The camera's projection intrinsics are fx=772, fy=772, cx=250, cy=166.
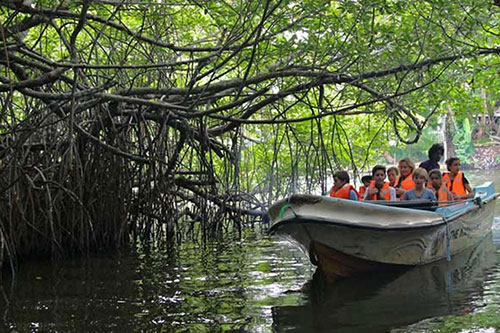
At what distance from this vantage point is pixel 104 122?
842 centimetres

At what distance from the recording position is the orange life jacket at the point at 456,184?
9469 mm

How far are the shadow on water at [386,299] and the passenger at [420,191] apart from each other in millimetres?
732

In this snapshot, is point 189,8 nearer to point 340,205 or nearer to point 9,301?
point 340,205

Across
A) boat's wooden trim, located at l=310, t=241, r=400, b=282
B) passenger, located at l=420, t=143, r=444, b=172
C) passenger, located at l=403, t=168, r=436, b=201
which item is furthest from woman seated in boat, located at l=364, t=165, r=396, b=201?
passenger, located at l=420, t=143, r=444, b=172

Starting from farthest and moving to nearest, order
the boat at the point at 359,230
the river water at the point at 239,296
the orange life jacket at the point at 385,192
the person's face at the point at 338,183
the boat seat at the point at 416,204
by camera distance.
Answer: the orange life jacket at the point at 385,192 < the person's face at the point at 338,183 < the boat seat at the point at 416,204 < the boat at the point at 359,230 < the river water at the point at 239,296

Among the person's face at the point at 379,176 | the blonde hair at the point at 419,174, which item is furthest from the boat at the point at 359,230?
the person's face at the point at 379,176

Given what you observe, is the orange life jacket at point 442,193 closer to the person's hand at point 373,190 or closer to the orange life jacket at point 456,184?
the orange life jacket at point 456,184

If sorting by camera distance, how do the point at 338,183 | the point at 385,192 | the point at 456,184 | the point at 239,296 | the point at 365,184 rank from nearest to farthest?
the point at 239,296, the point at 338,183, the point at 385,192, the point at 365,184, the point at 456,184

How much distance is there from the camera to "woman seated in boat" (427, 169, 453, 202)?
888 centimetres

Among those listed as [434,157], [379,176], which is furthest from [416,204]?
[434,157]

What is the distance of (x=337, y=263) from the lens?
7.22 m

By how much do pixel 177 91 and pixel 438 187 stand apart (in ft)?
11.4

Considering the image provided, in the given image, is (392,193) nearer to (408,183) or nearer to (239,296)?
(408,183)

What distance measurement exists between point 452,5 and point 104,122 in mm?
3823
